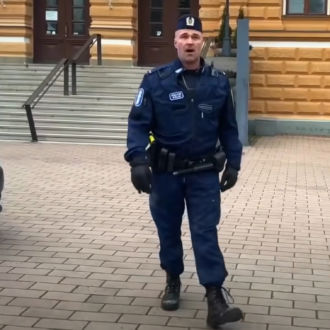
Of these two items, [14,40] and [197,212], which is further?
[14,40]

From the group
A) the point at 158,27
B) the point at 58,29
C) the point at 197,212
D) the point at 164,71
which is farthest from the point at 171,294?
the point at 58,29

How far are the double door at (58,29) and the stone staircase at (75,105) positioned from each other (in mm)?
1674

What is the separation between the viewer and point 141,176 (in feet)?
16.3

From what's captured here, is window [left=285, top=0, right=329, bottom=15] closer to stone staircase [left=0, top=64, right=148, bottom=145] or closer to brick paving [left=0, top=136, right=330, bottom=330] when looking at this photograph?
stone staircase [left=0, top=64, right=148, bottom=145]

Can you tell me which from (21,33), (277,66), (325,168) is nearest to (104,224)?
(325,168)

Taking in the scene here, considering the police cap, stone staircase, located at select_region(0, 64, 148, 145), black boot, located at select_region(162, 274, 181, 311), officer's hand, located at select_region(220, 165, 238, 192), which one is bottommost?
stone staircase, located at select_region(0, 64, 148, 145)

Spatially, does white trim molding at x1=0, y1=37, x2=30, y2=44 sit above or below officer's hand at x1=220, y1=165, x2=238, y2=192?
below

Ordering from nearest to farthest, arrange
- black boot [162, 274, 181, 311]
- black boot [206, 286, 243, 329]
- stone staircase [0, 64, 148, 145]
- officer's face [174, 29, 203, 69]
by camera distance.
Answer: black boot [206, 286, 243, 329], officer's face [174, 29, 203, 69], black boot [162, 274, 181, 311], stone staircase [0, 64, 148, 145]

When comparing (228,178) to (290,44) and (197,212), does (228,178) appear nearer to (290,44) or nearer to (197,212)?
(197,212)

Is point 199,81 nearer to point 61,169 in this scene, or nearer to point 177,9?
point 61,169

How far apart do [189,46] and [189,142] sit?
63 cm

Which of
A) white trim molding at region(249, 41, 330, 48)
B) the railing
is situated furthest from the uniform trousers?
white trim molding at region(249, 41, 330, 48)

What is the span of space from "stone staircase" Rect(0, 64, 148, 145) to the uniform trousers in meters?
11.5

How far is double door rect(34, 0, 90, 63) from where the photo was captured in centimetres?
2305
